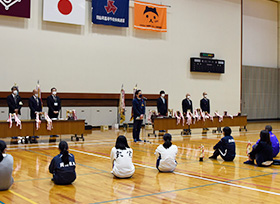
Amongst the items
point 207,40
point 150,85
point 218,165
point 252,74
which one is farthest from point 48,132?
point 252,74

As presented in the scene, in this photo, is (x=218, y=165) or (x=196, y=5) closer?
(x=218, y=165)

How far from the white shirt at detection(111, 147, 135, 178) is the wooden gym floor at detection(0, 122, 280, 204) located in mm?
→ 150

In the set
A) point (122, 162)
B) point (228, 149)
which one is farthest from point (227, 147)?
point (122, 162)

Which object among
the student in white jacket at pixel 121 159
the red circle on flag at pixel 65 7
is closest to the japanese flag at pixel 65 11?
the red circle on flag at pixel 65 7

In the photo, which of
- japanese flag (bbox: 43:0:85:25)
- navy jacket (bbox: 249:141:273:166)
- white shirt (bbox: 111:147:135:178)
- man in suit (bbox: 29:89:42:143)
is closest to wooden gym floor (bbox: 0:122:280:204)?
white shirt (bbox: 111:147:135:178)

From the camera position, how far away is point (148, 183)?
788 cm

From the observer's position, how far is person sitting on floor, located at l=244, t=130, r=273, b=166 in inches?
378

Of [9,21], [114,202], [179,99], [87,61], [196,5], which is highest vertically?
[196,5]

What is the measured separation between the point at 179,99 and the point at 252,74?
334 inches

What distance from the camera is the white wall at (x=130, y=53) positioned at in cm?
1912

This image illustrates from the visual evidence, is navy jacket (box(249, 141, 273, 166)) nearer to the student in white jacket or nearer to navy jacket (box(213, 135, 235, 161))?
navy jacket (box(213, 135, 235, 161))

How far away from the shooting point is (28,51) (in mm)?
19219

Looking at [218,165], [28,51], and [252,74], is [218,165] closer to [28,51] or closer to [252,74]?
[28,51]

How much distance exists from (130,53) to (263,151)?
13751 millimetres
